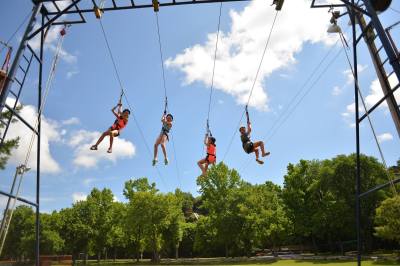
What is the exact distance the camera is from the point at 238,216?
50094mm

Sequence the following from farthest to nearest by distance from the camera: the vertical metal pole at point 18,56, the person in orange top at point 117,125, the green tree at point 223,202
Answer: the green tree at point 223,202 → the person in orange top at point 117,125 → the vertical metal pole at point 18,56

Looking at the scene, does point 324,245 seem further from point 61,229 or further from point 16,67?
point 16,67

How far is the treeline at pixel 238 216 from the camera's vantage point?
4788 centimetres

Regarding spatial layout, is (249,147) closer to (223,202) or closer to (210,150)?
(210,150)

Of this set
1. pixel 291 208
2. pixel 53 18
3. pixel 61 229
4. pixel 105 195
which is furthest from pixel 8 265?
pixel 53 18

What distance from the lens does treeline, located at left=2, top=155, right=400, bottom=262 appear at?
47.9 metres

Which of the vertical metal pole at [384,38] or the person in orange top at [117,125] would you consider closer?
the vertical metal pole at [384,38]

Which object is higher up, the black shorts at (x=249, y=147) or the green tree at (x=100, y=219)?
the green tree at (x=100, y=219)

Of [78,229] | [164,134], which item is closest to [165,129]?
[164,134]

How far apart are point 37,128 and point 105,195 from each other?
52594mm

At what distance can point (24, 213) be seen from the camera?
67562mm

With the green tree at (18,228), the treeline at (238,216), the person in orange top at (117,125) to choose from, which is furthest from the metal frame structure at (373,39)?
the green tree at (18,228)

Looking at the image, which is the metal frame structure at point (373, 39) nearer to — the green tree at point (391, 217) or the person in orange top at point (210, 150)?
the person in orange top at point (210, 150)

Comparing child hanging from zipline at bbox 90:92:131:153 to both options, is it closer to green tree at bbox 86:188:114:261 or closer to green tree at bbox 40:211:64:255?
green tree at bbox 40:211:64:255
